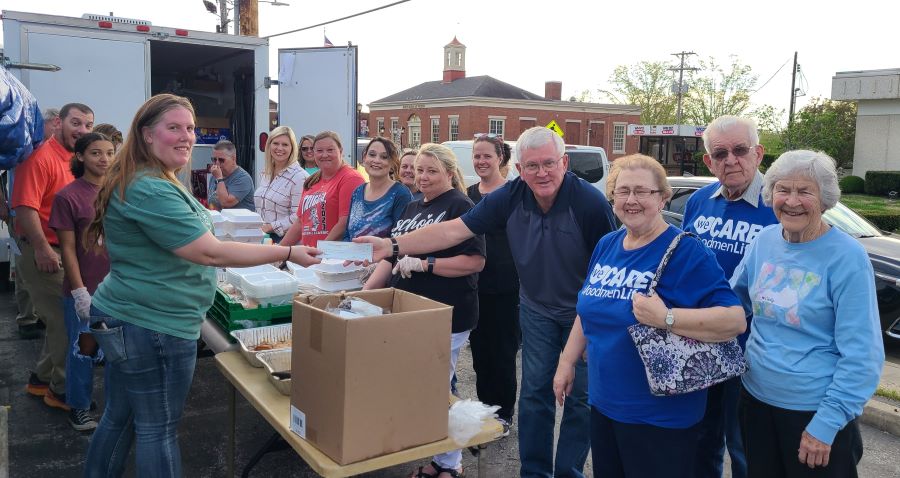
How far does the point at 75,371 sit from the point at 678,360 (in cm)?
374

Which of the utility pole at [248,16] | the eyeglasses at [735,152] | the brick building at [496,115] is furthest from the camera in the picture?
the brick building at [496,115]

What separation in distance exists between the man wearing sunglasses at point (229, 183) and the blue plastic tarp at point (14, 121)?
2690mm

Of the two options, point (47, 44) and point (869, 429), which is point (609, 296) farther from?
point (47, 44)

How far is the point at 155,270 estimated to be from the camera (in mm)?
2525

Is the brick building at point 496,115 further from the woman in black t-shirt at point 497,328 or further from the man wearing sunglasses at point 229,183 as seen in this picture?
the woman in black t-shirt at point 497,328

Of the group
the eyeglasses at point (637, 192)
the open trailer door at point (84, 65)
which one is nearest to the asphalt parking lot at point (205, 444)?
the eyeglasses at point (637, 192)

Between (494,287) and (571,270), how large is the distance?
1.19 m

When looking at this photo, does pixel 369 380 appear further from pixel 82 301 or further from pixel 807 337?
pixel 82 301

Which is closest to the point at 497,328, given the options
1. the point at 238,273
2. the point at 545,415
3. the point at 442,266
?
the point at 442,266

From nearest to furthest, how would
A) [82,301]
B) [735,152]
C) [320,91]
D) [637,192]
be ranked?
1. [637,192]
2. [735,152]
3. [82,301]
4. [320,91]

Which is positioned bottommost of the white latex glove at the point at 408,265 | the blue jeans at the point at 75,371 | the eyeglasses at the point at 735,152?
the blue jeans at the point at 75,371

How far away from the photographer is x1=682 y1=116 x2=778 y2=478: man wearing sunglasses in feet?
9.50

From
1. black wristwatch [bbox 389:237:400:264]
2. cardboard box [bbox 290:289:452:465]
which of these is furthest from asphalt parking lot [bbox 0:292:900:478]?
cardboard box [bbox 290:289:452:465]

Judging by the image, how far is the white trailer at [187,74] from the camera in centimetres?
618
